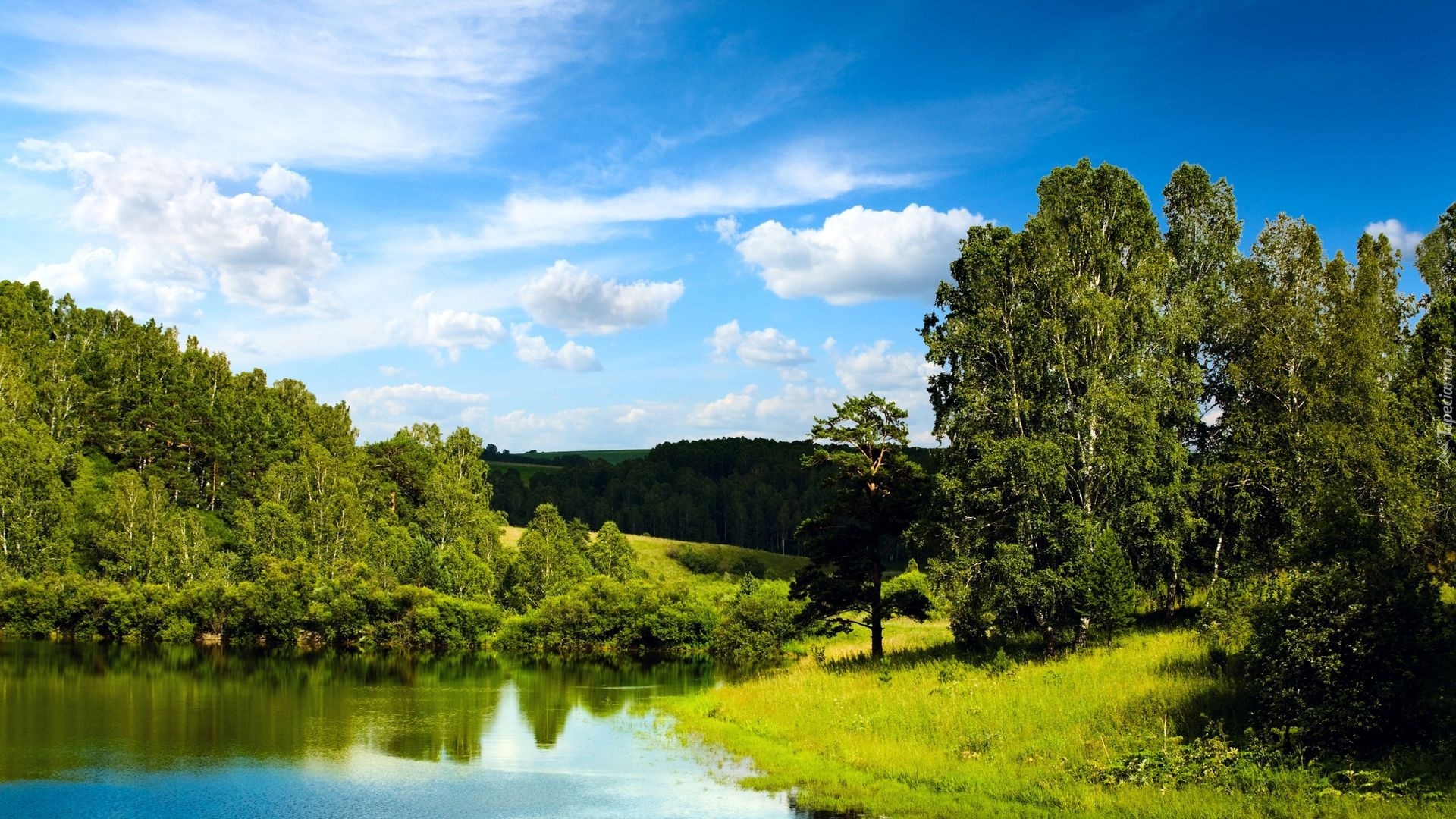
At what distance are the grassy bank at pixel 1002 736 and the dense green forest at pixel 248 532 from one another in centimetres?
4408

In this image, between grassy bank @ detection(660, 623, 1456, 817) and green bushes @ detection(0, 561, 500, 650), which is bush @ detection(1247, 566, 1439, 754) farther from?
green bushes @ detection(0, 561, 500, 650)

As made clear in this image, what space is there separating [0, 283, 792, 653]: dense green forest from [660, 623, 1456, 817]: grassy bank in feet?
145

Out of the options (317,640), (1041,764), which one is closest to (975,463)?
(1041,764)

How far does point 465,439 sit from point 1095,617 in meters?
111

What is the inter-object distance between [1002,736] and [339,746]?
24962 millimetres

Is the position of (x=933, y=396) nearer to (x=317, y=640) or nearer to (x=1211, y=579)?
(x=1211, y=579)

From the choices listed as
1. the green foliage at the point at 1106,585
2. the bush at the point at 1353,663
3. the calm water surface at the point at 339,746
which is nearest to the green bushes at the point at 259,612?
the calm water surface at the point at 339,746

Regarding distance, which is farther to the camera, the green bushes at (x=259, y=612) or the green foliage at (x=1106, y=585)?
the green bushes at (x=259, y=612)

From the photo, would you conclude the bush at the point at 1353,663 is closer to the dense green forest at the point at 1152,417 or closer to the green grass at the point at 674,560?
the dense green forest at the point at 1152,417

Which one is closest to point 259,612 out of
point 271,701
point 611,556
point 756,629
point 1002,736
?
point 611,556

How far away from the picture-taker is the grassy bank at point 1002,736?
2355 centimetres

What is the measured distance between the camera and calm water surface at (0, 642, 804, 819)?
2875cm

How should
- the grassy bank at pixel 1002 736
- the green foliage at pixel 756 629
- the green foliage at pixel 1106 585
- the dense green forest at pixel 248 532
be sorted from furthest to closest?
the dense green forest at pixel 248 532
the green foliage at pixel 756 629
the green foliage at pixel 1106 585
the grassy bank at pixel 1002 736

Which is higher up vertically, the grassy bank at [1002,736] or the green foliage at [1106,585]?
the green foliage at [1106,585]
